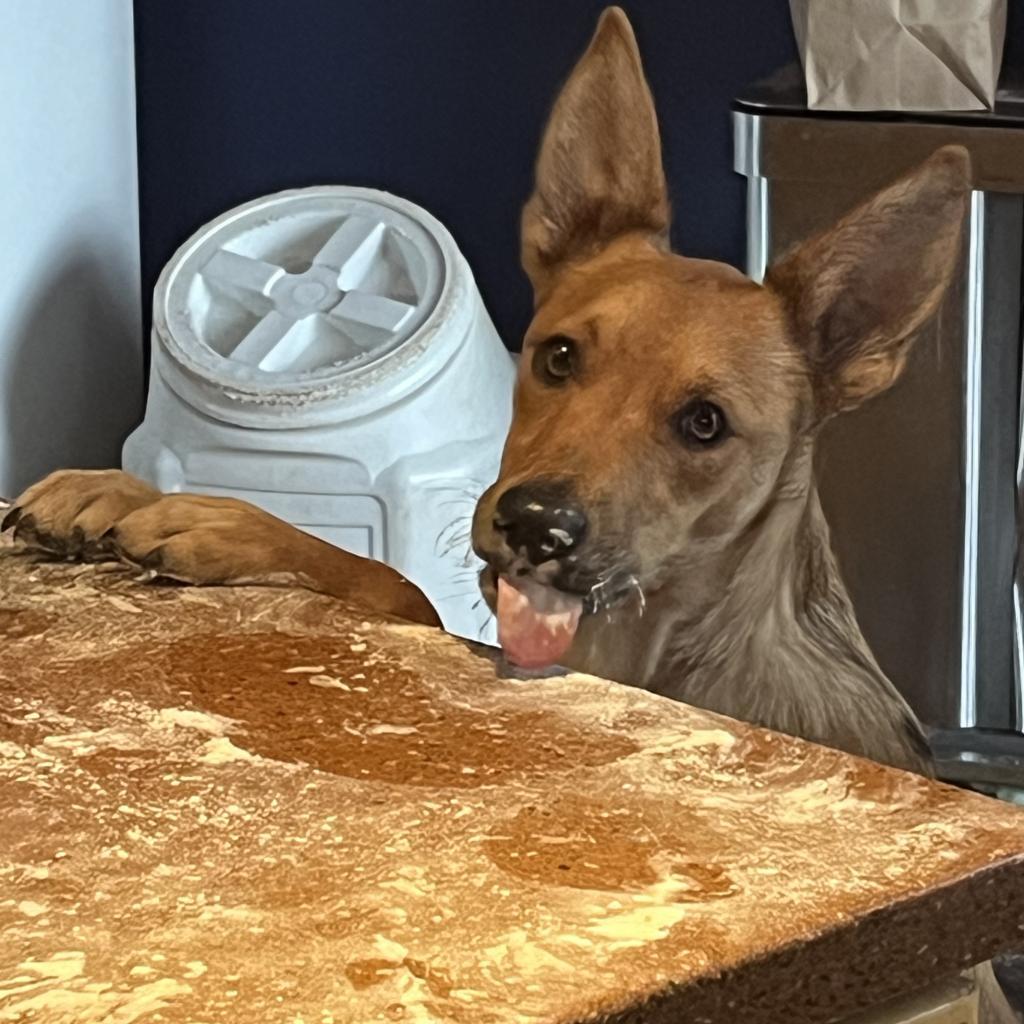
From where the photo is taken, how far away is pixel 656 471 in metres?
0.97

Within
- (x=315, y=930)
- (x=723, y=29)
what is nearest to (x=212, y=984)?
(x=315, y=930)

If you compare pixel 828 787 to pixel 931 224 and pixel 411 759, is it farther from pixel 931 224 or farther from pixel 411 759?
pixel 931 224

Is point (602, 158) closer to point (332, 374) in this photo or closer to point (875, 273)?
point (875, 273)

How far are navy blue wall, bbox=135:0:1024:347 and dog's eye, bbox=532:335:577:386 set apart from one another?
0.69 feet

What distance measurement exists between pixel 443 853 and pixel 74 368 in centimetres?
107

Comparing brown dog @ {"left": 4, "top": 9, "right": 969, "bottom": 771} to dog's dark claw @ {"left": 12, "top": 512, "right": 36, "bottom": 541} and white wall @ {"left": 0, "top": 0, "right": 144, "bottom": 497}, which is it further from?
white wall @ {"left": 0, "top": 0, "right": 144, "bottom": 497}

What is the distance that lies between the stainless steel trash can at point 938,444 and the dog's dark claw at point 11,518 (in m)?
0.44

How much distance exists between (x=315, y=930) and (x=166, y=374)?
0.90m

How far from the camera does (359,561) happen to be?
104 cm

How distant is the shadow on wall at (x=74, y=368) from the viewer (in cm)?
162

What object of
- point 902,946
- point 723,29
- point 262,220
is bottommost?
point 902,946

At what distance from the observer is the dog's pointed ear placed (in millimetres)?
1040

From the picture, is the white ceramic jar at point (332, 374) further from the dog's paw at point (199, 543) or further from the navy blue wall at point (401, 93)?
the dog's paw at point (199, 543)

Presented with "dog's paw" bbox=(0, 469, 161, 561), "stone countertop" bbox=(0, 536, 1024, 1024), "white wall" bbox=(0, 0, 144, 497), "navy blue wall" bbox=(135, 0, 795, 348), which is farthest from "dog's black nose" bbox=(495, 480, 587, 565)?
"white wall" bbox=(0, 0, 144, 497)
